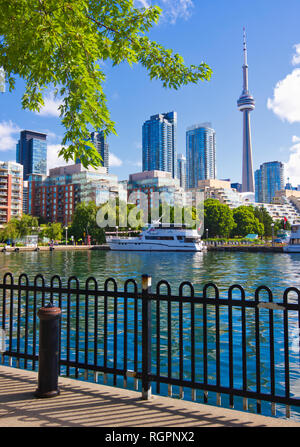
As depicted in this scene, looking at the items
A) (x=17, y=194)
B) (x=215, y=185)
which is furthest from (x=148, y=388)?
(x=215, y=185)

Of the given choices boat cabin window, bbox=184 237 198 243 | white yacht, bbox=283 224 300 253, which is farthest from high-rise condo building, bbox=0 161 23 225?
white yacht, bbox=283 224 300 253

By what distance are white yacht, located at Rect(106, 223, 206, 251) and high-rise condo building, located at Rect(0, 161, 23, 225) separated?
2055 inches

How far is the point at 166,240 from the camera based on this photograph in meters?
79.4

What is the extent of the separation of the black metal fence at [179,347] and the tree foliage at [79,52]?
2.62m

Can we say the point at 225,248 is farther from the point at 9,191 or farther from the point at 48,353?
the point at 48,353

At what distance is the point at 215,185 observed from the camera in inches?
7215

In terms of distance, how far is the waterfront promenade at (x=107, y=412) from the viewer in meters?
3.86

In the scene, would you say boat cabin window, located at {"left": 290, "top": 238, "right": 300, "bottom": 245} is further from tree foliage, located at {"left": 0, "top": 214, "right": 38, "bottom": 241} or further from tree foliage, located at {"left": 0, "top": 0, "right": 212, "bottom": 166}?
tree foliage, located at {"left": 0, "top": 0, "right": 212, "bottom": 166}

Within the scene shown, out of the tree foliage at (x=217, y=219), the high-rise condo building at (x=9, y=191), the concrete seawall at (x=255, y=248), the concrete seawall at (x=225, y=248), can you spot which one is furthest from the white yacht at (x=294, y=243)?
the high-rise condo building at (x=9, y=191)

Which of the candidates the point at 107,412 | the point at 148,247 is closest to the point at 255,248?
the point at 148,247

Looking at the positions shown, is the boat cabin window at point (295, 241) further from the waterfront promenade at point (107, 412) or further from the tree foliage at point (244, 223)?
the waterfront promenade at point (107, 412)

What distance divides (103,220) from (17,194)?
3407cm

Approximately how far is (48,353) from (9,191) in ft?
394
